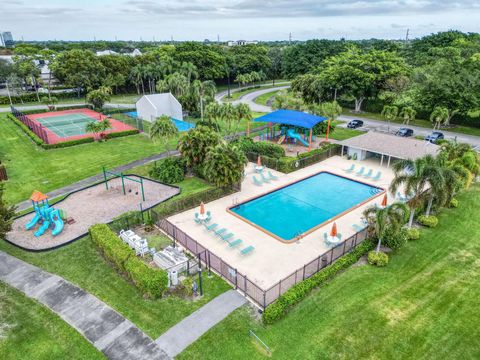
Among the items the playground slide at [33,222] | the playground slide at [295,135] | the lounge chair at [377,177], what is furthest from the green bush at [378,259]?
the playground slide at [295,135]

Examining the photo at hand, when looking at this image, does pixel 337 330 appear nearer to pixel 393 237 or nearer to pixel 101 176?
pixel 393 237

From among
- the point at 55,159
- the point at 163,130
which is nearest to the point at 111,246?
the point at 163,130

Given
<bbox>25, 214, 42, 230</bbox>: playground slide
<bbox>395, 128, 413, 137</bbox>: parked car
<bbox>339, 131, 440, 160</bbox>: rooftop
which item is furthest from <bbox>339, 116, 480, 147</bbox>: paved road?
<bbox>25, 214, 42, 230</bbox>: playground slide

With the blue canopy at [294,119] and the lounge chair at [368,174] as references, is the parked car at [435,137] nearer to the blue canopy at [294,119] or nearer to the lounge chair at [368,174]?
the blue canopy at [294,119]

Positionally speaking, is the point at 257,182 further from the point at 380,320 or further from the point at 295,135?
the point at 380,320

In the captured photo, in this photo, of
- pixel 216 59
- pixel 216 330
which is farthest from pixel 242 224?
pixel 216 59

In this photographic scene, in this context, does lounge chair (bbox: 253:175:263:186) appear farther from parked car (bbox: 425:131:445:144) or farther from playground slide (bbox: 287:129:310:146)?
parked car (bbox: 425:131:445:144)
